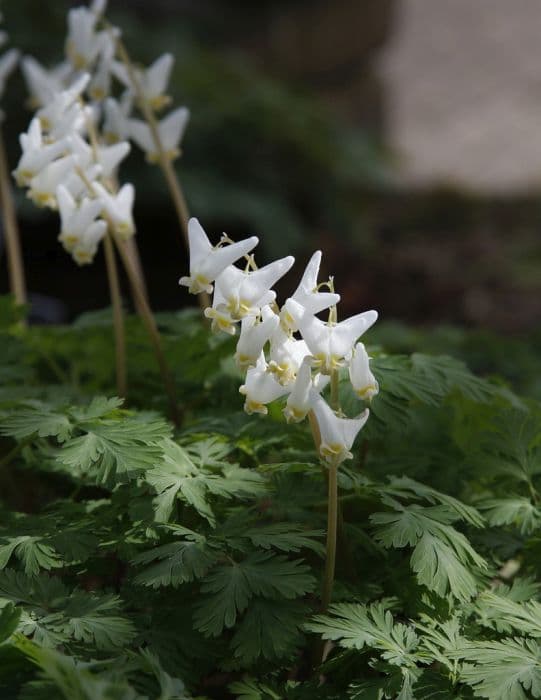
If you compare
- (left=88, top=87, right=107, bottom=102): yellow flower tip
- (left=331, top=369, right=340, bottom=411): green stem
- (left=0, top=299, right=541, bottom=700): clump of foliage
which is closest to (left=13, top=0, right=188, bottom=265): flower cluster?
(left=88, top=87, right=107, bottom=102): yellow flower tip

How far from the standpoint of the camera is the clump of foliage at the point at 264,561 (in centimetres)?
158

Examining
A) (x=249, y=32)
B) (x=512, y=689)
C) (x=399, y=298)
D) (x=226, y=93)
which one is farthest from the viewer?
(x=249, y=32)

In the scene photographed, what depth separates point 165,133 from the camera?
2.82 metres

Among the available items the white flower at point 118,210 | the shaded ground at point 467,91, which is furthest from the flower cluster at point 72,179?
the shaded ground at point 467,91

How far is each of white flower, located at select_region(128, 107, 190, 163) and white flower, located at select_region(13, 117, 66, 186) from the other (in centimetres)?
52

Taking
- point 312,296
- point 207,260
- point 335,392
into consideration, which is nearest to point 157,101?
point 207,260

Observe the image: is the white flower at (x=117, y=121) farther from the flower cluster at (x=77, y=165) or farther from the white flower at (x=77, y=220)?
the white flower at (x=77, y=220)

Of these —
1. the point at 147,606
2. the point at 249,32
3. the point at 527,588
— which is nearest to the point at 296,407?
the point at 147,606

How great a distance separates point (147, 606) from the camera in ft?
5.81

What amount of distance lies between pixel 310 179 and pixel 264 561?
18.1 feet

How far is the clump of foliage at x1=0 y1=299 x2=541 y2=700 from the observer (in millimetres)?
1585

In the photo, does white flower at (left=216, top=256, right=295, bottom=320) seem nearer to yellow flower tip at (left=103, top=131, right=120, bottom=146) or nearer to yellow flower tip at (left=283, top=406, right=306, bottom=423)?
yellow flower tip at (left=283, top=406, right=306, bottom=423)

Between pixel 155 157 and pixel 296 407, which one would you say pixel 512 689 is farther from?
pixel 155 157

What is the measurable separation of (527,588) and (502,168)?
1019 centimetres
